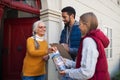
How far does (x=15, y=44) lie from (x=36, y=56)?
140cm

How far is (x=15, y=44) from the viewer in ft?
17.1

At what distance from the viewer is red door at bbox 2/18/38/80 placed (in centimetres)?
516

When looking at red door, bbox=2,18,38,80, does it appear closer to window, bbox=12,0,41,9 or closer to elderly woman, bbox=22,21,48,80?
window, bbox=12,0,41,9

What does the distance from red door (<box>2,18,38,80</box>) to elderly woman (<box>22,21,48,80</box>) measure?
1082 millimetres

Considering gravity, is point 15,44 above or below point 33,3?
below

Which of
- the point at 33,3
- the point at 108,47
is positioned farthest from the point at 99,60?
the point at 108,47

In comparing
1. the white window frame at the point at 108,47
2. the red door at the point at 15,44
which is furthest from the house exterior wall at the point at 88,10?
the red door at the point at 15,44

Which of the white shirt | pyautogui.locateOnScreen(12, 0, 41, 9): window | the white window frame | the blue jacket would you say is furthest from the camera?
the white window frame

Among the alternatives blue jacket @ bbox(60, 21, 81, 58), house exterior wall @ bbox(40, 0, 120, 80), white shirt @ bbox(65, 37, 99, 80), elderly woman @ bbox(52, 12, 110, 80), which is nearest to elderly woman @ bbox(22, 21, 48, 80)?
blue jacket @ bbox(60, 21, 81, 58)

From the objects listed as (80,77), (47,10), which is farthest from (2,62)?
(80,77)

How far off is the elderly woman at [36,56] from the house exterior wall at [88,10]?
103 cm

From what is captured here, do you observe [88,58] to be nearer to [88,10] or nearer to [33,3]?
[33,3]

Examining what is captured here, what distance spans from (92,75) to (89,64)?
134 mm

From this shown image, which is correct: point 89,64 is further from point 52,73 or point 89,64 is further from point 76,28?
point 52,73
